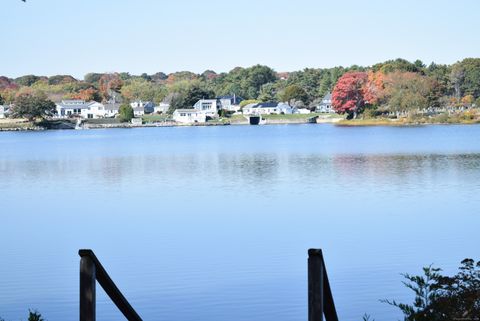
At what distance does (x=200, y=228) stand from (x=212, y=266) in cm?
395

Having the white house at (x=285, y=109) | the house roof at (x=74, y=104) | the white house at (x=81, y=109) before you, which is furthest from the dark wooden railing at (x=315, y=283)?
the house roof at (x=74, y=104)

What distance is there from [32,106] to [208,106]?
84.7 ft

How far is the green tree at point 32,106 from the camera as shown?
104m

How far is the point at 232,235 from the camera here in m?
15.1

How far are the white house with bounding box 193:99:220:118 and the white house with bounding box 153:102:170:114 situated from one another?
10065mm

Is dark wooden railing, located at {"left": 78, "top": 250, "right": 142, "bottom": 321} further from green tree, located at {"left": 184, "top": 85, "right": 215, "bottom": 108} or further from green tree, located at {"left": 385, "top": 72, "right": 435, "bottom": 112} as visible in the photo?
green tree, located at {"left": 184, "top": 85, "right": 215, "bottom": 108}

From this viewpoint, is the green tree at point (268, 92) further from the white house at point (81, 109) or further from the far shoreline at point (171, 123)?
the white house at point (81, 109)

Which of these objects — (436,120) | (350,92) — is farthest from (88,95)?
(436,120)

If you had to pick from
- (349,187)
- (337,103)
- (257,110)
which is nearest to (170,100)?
(257,110)

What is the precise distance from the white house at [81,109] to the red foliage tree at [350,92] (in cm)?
4211

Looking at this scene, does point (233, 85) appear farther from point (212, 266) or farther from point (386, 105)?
point (212, 266)

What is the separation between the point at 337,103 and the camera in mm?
95062

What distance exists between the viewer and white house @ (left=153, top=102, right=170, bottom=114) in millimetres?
127944

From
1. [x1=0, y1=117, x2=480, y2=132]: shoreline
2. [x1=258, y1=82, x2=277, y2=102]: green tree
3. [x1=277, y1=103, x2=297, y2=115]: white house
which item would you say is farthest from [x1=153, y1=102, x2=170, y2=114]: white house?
[x1=277, y1=103, x2=297, y2=115]: white house
